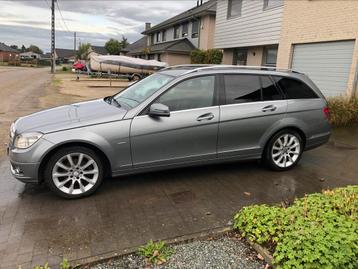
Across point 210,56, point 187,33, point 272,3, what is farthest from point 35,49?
point 272,3

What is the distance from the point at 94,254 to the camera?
9.95ft

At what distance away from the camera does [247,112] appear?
4941 mm

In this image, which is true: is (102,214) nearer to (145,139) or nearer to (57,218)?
(57,218)

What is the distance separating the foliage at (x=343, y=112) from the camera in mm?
9102

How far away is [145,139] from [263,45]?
12265 mm

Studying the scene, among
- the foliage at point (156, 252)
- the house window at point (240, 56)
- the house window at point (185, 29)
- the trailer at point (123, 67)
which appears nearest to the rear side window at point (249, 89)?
the foliage at point (156, 252)

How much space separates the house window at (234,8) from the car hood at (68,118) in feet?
46.3

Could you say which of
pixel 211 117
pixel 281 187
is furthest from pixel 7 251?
pixel 281 187

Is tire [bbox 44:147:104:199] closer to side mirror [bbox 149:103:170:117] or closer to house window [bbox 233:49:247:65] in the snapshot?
side mirror [bbox 149:103:170:117]

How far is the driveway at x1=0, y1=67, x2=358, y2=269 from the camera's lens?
3.20m

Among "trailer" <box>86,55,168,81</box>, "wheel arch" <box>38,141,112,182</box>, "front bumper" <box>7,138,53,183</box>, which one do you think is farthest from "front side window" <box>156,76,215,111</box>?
"trailer" <box>86,55,168,81</box>

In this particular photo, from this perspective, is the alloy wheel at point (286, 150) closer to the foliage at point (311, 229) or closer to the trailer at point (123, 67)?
the foliage at point (311, 229)

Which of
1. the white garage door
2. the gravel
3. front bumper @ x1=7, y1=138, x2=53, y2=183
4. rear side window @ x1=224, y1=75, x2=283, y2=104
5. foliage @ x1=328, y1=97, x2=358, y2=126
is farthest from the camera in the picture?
the white garage door

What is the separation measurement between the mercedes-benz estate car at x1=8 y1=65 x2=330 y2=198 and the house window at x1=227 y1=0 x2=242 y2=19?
12.7m
